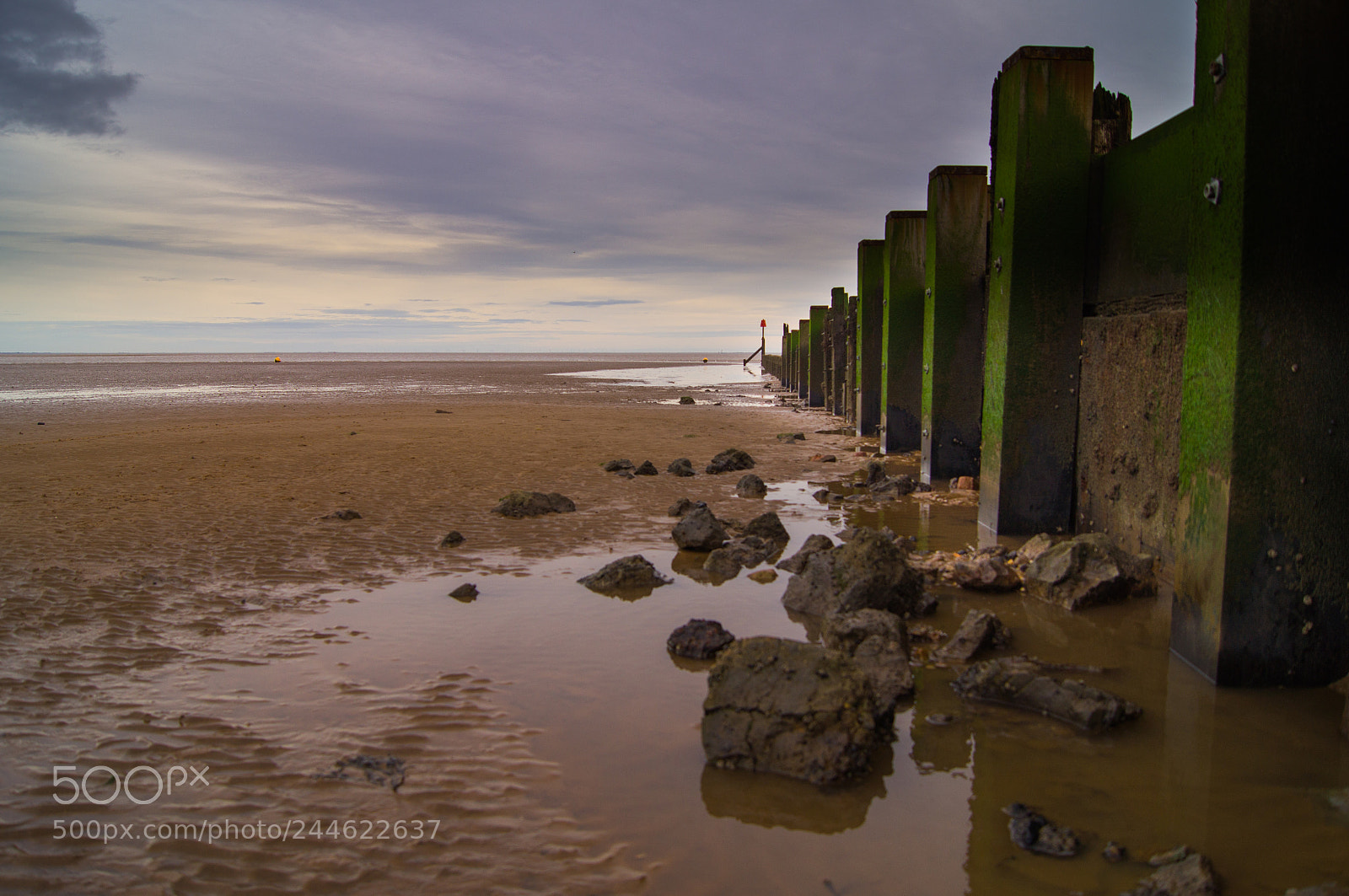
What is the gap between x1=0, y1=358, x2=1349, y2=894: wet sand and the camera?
2.61 meters

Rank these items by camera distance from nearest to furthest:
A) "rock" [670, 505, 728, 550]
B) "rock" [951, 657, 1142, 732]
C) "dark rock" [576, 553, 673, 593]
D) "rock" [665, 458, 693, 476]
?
"rock" [951, 657, 1142, 732] < "dark rock" [576, 553, 673, 593] < "rock" [670, 505, 728, 550] < "rock" [665, 458, 693, 476]

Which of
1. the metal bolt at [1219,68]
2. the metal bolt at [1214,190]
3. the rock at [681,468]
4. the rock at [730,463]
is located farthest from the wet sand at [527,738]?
the rock at [730,463]

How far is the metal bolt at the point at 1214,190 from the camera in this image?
3814 mm

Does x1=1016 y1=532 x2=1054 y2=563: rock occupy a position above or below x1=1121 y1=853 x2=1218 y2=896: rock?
above

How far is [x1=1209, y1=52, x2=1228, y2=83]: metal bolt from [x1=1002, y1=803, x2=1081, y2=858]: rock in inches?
131

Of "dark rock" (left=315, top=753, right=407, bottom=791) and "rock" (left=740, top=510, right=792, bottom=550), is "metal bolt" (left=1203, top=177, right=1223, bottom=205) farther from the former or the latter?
"dark rock" (left=315, top=753, right=407, bottom=791)

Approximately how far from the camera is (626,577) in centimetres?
564

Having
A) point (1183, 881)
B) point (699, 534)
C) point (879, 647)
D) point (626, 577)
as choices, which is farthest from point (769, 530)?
point (1183, 881)

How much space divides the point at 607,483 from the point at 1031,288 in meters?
5.13

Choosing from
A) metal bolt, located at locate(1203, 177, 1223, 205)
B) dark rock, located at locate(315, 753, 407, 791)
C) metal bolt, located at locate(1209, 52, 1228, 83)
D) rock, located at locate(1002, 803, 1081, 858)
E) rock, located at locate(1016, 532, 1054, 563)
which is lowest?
dark rock, located at locate(315, 753, 407, 791)

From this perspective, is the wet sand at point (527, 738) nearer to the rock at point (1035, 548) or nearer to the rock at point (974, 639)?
the rock at point (974, 639)

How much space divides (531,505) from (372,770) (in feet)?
16.1

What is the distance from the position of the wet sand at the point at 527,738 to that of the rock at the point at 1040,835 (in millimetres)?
50

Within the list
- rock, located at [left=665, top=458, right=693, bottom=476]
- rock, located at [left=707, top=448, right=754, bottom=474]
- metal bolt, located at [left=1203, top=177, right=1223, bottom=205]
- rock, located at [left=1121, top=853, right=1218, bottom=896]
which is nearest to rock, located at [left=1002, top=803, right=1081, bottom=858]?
rock, located at [left=1121, top=853, right=1218, bottom=896]
